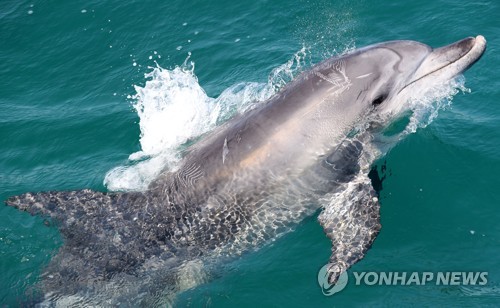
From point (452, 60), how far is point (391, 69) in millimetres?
1198

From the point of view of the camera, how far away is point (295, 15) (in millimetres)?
20328

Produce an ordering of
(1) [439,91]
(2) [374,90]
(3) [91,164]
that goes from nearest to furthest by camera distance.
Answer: (2) [374,90], (1) [439,91], (3) [91,164]

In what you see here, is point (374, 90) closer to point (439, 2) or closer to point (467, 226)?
point (467, 226)

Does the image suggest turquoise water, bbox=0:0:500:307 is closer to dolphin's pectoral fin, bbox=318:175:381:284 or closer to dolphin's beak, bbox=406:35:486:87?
dolphin's pectoral fin, bbox=318:175:381:284

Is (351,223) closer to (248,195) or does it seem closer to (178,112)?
(248,195)

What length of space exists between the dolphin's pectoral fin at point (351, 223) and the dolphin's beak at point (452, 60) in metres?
2.39

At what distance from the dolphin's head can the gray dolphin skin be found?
→ 0.06ft

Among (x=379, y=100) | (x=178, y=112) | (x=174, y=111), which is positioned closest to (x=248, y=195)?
(x=379, y=100)

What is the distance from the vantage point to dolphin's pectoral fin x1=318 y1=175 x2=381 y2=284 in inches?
417

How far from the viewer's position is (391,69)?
12.0 metres

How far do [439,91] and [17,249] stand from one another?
9290 millimetres

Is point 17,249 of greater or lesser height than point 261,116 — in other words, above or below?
below

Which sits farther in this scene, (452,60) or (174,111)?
(174,111)

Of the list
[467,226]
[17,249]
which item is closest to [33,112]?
[17,249]
